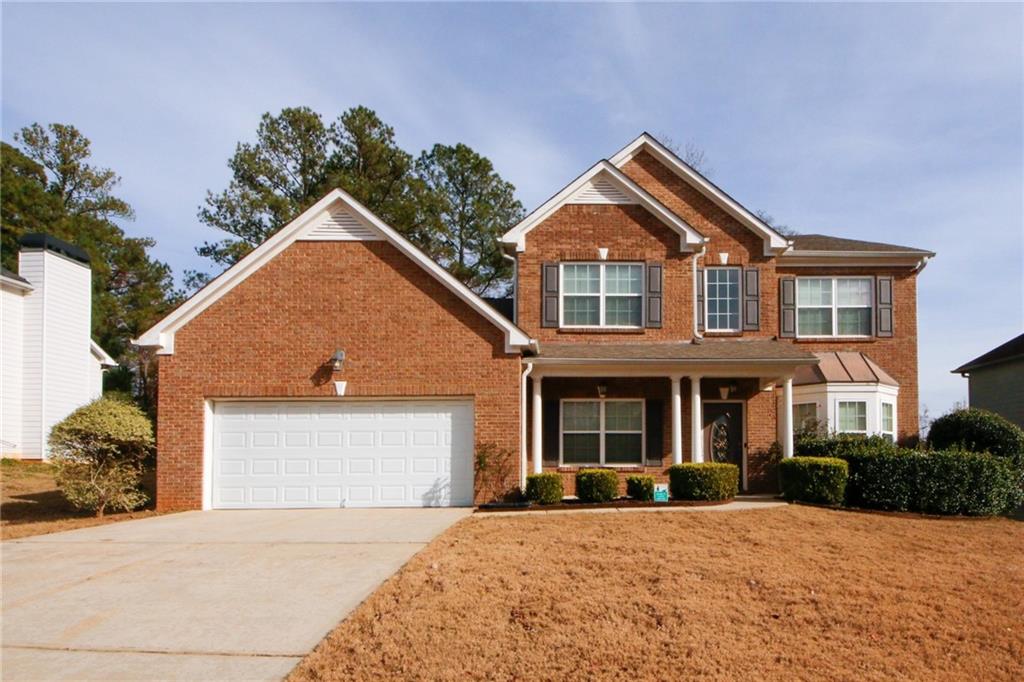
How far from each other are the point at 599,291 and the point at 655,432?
3417 millimetres

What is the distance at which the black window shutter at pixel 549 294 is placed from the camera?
743 inches

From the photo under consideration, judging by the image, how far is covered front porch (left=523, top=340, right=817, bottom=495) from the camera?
1756cm

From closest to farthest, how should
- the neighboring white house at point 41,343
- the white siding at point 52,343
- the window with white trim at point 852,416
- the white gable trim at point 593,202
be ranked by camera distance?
the white gable trim at point 593,202 < the window with white trim at point 852,416 < the neighboring white house at point 41,343 < the white siding at point 52,343

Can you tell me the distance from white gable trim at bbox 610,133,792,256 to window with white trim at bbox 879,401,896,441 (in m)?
→ 4.57

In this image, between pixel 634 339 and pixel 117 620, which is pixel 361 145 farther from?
pixel 117 620

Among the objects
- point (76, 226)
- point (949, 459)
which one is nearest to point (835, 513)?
point (949, 459)

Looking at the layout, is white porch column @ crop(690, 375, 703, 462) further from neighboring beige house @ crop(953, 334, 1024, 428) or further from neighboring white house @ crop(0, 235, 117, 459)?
neighboring white house @ crop(0, 235, 117, 459)

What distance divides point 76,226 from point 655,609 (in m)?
37.8

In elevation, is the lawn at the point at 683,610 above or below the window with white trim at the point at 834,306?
below

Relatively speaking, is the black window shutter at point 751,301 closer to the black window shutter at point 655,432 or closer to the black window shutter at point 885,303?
the black window shutter at point 655,432

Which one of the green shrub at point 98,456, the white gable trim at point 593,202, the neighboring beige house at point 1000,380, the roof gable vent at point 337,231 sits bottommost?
the green shrub at point 98,456

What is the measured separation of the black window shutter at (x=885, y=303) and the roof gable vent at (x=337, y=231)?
1248 centimetres

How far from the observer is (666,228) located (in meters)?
19.0

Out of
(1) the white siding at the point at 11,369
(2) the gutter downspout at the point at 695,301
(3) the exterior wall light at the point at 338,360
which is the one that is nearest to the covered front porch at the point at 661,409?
(2) the gutter downspout at the point at 695,301
